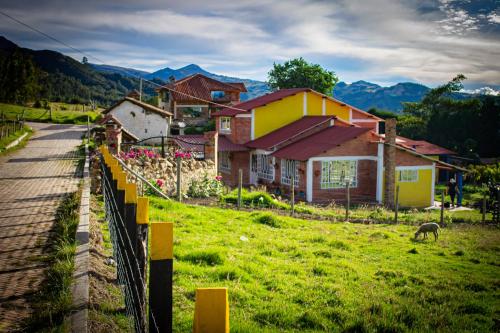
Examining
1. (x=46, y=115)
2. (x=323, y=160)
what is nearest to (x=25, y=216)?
(x=323, y=160)

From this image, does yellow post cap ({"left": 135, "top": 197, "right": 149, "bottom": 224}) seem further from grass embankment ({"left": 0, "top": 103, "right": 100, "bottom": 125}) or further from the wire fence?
grass embankment ({"left": 0, "top": 103, "right": 100, "bottom": 125})

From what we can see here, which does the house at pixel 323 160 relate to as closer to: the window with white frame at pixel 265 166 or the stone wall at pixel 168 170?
the window with white frame at pixel 265 166

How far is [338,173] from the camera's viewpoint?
2688 cm

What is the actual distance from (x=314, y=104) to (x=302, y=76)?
90.4ft

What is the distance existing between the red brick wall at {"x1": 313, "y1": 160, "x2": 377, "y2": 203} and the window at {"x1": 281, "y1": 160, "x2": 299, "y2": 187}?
161 centimetres

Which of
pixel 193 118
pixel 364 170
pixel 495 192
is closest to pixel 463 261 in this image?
pixel 495 192

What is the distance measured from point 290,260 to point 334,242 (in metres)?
2.22

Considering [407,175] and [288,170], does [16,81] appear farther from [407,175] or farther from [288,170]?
[407,175]

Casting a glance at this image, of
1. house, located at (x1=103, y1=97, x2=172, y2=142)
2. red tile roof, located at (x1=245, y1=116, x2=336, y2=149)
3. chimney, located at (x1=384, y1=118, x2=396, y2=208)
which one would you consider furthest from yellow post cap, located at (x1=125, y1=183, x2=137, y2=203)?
house, located at (x1=103, y1=97, x2=172, y2=142)

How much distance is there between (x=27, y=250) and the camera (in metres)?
6.87

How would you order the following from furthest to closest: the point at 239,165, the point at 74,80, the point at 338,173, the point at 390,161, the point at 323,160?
the point at 74,80
the point at 239,165
the point at 338,173
the point at 390,161
the point at 323,160

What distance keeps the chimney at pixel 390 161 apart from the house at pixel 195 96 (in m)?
29.8

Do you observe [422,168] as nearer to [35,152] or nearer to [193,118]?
[35,152]

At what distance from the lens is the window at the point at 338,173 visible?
86.8 feet
